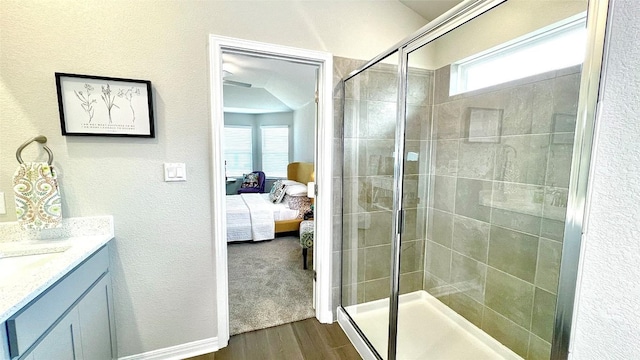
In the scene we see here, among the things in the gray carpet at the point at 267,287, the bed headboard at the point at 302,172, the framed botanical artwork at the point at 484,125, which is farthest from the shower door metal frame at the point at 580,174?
the bed headboard at the point at 302,172

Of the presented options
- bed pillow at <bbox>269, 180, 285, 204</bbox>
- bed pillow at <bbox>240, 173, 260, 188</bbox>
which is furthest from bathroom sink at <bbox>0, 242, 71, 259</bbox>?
bed pillow at <bbox>240, 173, 260, 188</bbox>

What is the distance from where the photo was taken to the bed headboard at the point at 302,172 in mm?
4920

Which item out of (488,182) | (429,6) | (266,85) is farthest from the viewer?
(266,85)

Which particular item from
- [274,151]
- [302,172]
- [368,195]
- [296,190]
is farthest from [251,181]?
[368,195]

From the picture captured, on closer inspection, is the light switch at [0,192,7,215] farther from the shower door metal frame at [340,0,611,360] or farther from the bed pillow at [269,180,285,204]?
the bed pillow at [269,180,285,204]

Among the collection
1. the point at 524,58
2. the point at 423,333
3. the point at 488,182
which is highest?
the point at 524,58

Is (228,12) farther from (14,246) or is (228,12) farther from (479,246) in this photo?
(479,246)

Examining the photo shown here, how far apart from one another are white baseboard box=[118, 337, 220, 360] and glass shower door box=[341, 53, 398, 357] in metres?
1.04

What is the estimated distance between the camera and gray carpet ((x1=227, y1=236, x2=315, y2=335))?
7.28 feet

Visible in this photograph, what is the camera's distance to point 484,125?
1.93m

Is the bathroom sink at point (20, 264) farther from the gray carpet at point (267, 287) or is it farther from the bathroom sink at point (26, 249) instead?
the gray carpet at point (267, 287)

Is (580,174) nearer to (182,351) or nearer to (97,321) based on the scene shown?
(97,321)

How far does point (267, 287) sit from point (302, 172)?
287 centimetres

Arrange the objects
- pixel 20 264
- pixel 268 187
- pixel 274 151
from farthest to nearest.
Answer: pixel 274 151 → pixel 268 187 → pixel 20 264
